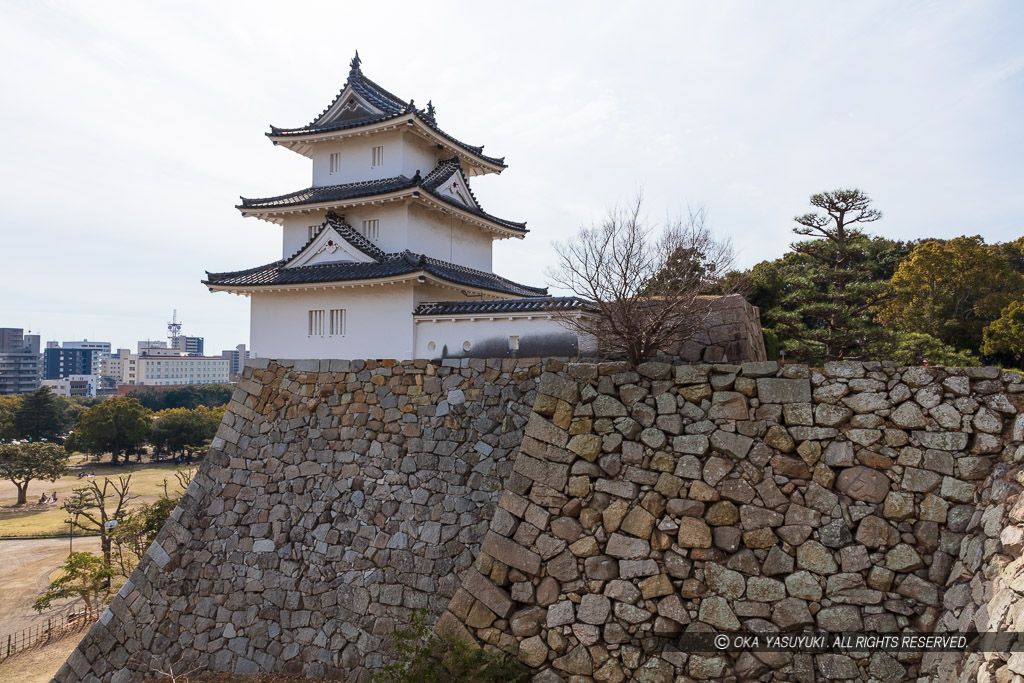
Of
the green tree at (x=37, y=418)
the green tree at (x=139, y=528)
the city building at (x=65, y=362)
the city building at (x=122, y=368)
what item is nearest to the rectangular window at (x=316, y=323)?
the green tree at (x=139, y=528)

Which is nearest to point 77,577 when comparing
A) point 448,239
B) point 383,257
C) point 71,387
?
point 383,257

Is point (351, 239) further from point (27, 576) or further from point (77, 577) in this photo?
point (27, 576)

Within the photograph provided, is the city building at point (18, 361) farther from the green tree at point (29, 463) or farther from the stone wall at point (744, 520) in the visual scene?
the stone wall at point (744, 520)

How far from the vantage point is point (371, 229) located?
13422 millimetres

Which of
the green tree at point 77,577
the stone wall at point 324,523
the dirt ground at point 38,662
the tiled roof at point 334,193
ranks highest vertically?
the tiled roof at point 334,193

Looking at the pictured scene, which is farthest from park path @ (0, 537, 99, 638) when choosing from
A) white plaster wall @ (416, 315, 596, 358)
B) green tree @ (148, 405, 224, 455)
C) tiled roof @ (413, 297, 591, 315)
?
green tree @ (148, 405, 224, 455)

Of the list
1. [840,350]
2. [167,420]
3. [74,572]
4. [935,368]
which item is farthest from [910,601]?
[167,420]

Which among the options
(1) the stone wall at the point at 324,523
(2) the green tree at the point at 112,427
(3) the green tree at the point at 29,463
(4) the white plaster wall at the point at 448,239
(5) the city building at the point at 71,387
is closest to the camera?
(1) the stone wall at the point at 324,523

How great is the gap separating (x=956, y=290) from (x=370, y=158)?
722 inches

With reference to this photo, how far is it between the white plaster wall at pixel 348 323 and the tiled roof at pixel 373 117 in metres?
4.30

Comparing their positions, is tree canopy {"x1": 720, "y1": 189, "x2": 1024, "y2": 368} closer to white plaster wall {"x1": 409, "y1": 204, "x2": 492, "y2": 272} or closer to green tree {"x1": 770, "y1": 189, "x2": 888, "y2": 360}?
green tree {"x1": 770, "y1": 189, "x2": 888, "y2": 360}

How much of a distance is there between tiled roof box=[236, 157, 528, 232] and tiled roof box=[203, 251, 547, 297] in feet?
4.68

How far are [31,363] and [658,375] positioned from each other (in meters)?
119

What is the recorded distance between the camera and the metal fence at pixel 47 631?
17375 millimetres
